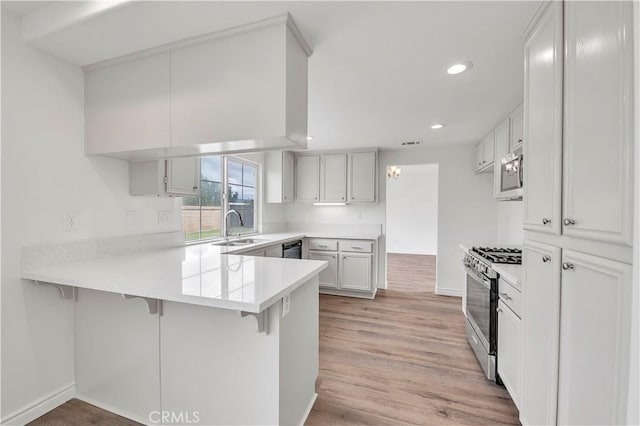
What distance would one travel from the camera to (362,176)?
168 inches

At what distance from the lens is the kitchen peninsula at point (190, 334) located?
1.29 meters

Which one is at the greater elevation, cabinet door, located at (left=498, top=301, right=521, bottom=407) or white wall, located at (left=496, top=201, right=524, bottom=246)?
white wall, located at (left=496, top=201, right=524, bottom=246)

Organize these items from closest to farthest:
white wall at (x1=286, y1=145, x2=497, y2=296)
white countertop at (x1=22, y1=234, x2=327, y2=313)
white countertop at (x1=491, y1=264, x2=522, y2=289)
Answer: white countertop at (x1=22, y1=234, x2=327, y2=313) → white countertop at (x1=491, y1=264, x2=522, y2=289) → white wall at (x1=286, y1=145, x2=497, y2=296)

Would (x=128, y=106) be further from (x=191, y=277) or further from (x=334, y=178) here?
(x=334, y=178)

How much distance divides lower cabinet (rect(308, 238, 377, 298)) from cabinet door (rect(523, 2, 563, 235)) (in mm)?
2678

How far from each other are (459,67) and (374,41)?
71 cm

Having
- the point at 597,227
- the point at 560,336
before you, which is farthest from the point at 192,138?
the point at 560,336

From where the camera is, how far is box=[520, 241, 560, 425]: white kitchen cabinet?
45.3 inches

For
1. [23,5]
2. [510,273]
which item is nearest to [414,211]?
[510,273]

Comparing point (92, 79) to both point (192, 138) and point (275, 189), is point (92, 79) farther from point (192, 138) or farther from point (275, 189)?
point (275, 189)

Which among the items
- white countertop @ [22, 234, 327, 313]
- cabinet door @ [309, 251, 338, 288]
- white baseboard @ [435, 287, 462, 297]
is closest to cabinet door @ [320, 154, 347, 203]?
cabinet door @ [309, 251, 338, 288]

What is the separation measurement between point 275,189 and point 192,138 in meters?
2.71

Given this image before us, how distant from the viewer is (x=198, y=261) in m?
1.86

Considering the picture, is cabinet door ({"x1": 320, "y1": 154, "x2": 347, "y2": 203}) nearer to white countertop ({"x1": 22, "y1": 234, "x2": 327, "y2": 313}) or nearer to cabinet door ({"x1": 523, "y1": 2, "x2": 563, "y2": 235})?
white countertop ({"x1": 22, "y1": 234, "x2": 327, "y2": 313})
